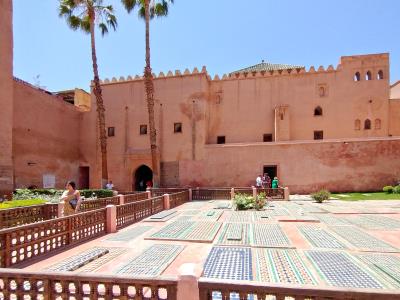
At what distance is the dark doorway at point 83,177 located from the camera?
82.1 ft

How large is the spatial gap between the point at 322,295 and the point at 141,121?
23065mm

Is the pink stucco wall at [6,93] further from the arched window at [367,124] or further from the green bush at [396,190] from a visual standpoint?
the arched window at [367,124]

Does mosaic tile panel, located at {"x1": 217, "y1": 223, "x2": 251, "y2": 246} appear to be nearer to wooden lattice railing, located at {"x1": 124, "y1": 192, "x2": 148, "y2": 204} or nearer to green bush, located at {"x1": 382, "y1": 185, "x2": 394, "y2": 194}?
wooden lattice railing, located at {"x1": 124, "y1": 192, "x2": 148, "y2": 204}

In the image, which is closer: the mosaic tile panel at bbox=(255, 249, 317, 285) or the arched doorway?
the mosaic tile panel at bbox=(255, 249, 317, 285)

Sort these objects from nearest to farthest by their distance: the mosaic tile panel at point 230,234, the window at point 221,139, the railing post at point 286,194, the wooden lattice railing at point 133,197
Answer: the mosaic tile panel at point 230,234
the wooden lattice railing at point 133,197
the railing post at point 286,194
the window at point 221,139

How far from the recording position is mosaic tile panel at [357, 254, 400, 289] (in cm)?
424

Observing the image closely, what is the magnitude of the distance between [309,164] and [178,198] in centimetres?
1044

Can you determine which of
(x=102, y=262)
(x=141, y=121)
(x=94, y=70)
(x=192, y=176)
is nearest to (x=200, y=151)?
(x=192, y=176)

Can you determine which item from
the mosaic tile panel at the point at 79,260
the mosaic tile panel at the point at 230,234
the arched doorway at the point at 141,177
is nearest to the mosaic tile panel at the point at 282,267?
the mosaic tile panel at the point at 230,234

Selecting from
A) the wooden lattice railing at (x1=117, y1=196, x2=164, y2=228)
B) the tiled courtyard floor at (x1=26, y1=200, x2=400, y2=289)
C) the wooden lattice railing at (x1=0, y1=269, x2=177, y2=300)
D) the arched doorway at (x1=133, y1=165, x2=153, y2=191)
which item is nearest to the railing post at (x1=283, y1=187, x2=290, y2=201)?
the tiled courtyard floor at (x1=26, y1=200, x2=400, y2=289)

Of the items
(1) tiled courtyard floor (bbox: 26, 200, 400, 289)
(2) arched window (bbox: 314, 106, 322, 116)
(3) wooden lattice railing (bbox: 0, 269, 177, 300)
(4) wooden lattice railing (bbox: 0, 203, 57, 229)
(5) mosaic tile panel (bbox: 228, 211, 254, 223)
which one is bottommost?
(5) mosaic tile panel (bbox: 228, 211, 254, 223)

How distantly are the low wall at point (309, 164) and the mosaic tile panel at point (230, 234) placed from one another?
41.9 ft

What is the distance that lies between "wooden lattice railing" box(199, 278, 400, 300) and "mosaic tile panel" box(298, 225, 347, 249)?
164 inches

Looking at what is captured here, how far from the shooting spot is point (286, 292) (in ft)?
7.93
